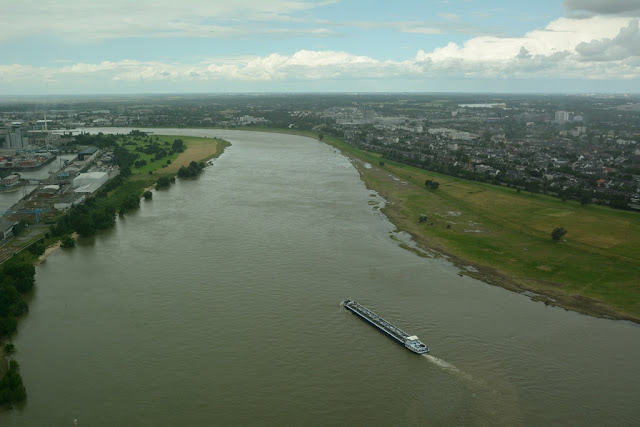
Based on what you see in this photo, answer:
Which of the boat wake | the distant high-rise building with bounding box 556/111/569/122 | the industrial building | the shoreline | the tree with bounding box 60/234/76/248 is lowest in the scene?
the boat wake

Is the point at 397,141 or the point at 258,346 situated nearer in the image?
the point at 258,346

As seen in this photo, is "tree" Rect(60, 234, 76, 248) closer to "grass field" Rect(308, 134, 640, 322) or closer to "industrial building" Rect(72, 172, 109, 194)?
"industrial building" Rect(72, 172, 109, 194)

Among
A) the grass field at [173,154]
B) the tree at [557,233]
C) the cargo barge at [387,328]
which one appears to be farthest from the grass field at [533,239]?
the grass field at [173,154]

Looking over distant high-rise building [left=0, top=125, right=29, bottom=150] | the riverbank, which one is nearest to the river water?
the riverbank

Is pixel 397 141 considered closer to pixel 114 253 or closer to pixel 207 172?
pixel 207 172

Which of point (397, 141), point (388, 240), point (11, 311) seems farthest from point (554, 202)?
point (397, 141)

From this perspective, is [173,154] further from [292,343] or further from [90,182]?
[292,343]
